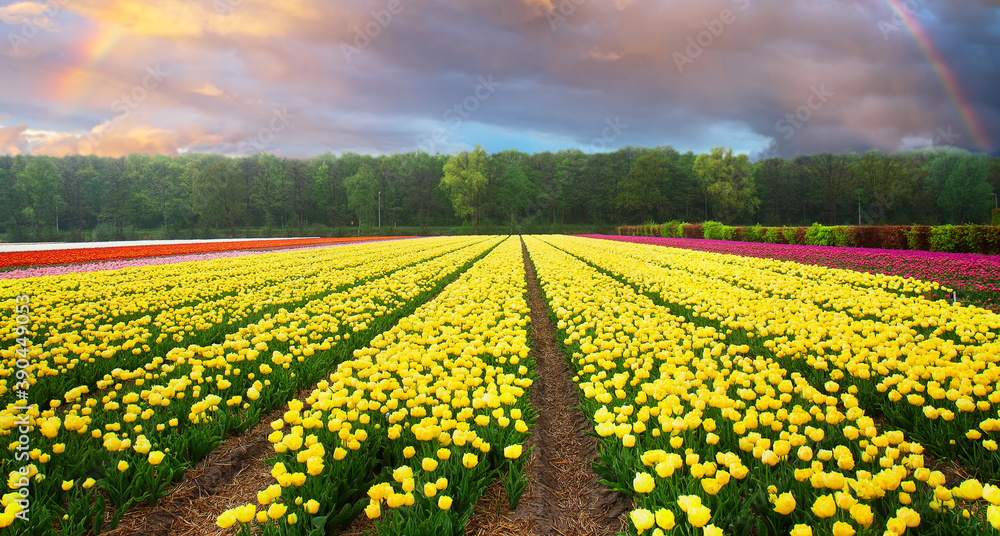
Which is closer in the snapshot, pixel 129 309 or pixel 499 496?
pixel 499 496

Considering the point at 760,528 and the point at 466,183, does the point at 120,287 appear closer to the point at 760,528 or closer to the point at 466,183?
the point at 760,528

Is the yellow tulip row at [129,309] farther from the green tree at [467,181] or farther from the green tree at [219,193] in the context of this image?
the green tree at [219,193]

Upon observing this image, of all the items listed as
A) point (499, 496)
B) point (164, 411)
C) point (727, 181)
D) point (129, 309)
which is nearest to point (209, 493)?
point (164, 411)

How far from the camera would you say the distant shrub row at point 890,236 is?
15864 millimetres

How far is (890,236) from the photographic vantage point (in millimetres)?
19422

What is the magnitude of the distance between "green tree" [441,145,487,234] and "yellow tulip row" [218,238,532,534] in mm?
64319

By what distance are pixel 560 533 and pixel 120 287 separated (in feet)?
36.8

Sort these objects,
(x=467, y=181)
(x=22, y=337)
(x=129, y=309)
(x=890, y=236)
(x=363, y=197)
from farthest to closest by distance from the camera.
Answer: (x=363, y=197), (x=467, y=181), (x=890, y=236), (x=129, y=309), (x=22, y=337)

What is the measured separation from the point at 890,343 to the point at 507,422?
3.67 metres

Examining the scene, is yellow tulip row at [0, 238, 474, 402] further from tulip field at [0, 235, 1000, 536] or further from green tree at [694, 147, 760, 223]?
green tree at [694, 147, 760, 223]

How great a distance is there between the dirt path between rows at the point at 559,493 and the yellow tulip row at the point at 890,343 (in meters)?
2.03

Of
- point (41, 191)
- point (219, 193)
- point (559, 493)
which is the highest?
point (41, 191)

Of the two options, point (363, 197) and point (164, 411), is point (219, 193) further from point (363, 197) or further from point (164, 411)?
point (164, 411)

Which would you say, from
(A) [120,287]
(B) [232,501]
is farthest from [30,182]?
(B) [232,501]
